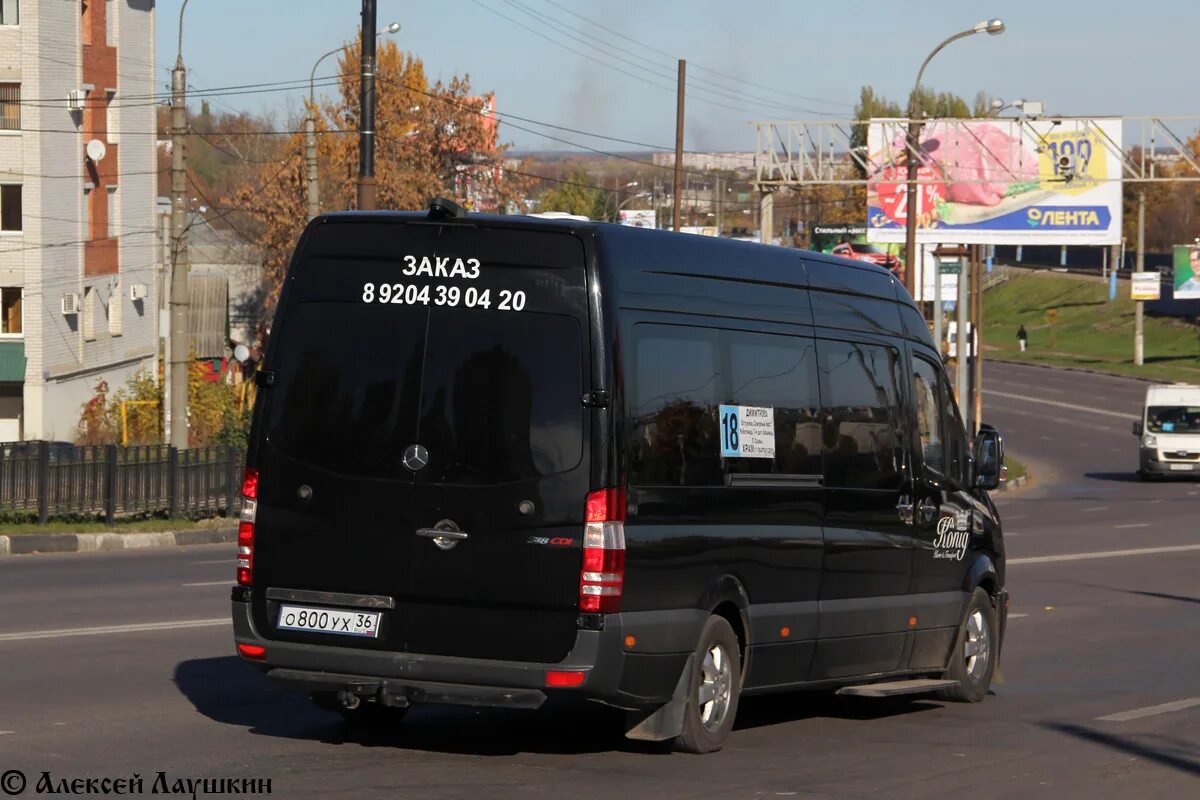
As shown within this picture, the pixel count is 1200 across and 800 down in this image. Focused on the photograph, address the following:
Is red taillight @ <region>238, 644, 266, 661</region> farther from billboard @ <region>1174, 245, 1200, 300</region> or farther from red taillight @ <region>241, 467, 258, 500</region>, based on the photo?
billboard @ <region>1174, 245, 1200, 300</region>

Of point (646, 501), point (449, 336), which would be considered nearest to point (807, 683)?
point (646, 501)

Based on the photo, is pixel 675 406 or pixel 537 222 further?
pixel 675 406

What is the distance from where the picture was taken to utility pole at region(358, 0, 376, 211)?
25188 mm

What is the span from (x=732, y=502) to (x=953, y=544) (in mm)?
2636

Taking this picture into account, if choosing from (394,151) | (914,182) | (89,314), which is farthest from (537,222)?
(394,151)

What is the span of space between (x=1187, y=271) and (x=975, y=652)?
89.3 metres

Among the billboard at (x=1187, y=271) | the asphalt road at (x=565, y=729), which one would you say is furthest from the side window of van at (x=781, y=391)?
the billboard at (x=1187, y=271)

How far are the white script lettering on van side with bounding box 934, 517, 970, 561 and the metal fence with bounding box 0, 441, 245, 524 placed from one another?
54.6 ft

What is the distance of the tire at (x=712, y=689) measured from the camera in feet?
27.1

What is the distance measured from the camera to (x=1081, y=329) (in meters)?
106

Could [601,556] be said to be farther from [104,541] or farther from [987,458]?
[104,541]

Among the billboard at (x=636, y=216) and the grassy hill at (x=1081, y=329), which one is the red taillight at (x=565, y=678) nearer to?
the grassy hill at (x=1081, y=329)

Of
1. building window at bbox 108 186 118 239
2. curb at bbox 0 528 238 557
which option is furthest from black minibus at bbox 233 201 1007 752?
building window at bbox 108 186 118 239

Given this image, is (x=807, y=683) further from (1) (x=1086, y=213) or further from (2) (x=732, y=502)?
(1) (x=1086, y=213)
